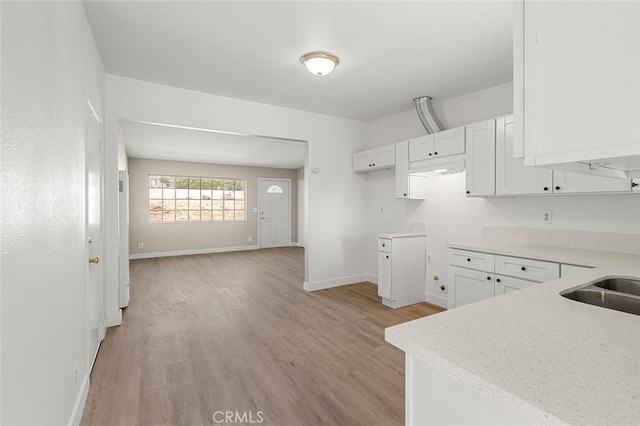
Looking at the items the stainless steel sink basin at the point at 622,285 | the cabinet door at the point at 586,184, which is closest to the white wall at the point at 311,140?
the cabinet door at the point at 586,184

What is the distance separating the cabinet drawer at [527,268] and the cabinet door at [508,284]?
35 mm

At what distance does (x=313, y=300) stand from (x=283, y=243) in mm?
5560

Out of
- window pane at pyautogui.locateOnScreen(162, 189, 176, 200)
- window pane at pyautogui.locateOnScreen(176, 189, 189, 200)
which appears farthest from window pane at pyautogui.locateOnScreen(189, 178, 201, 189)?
window pane at pyautogui.locateOnScreen(162, 189, 176, 200)

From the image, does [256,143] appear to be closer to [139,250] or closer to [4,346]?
[139,250]

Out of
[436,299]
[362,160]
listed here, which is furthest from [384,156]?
[436,299]

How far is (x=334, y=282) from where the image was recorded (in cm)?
484

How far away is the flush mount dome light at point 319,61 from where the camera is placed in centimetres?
277

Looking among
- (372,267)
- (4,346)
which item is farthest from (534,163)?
(372,267)

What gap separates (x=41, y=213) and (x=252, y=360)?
1887 millimetres

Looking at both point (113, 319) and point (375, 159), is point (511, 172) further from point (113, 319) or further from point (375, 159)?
point (113, 319)

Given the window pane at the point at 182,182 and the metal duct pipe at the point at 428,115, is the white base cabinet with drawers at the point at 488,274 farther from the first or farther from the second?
the window pane at the point at 182,182

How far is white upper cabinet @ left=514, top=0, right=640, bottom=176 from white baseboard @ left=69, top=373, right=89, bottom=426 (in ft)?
8.14

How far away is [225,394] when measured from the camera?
210cm

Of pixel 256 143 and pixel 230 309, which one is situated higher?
pixel 256 143
